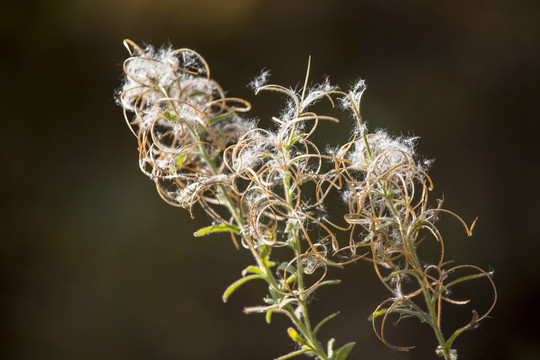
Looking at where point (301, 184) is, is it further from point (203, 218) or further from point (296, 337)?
point (203, 218)

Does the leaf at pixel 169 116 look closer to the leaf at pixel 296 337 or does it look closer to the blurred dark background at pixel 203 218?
the leaf at pixel 296 337

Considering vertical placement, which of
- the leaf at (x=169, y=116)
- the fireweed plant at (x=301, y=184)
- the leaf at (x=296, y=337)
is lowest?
the leaf at (x=296, y=337)

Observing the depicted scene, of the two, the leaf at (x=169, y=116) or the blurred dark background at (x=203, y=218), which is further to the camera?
the blurred dark background at (x=203, y=218)

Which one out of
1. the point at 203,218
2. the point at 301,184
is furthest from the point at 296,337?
the point at 203,218

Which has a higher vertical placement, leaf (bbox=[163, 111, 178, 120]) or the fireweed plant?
leaf (bbox=[163, 111, 178, 120])

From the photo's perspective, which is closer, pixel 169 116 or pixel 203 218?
pixel 169 116

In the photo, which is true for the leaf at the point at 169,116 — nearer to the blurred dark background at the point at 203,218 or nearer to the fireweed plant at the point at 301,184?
the fireweed plant at the point at 301,184

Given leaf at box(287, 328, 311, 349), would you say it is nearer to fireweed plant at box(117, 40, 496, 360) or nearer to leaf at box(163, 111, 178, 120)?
fireweed plant at box(117, 40, 496, 360)

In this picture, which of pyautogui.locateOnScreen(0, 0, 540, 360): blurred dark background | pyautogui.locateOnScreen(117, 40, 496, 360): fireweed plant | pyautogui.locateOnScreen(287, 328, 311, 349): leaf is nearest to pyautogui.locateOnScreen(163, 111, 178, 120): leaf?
pyautogui.locateOnScreen(117, 40, 496, 360): fireweed plant

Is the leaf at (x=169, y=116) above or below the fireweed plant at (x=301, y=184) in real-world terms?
above

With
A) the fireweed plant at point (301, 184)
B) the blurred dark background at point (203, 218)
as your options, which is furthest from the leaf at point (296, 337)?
the blurred dark background at point (203, 218)
